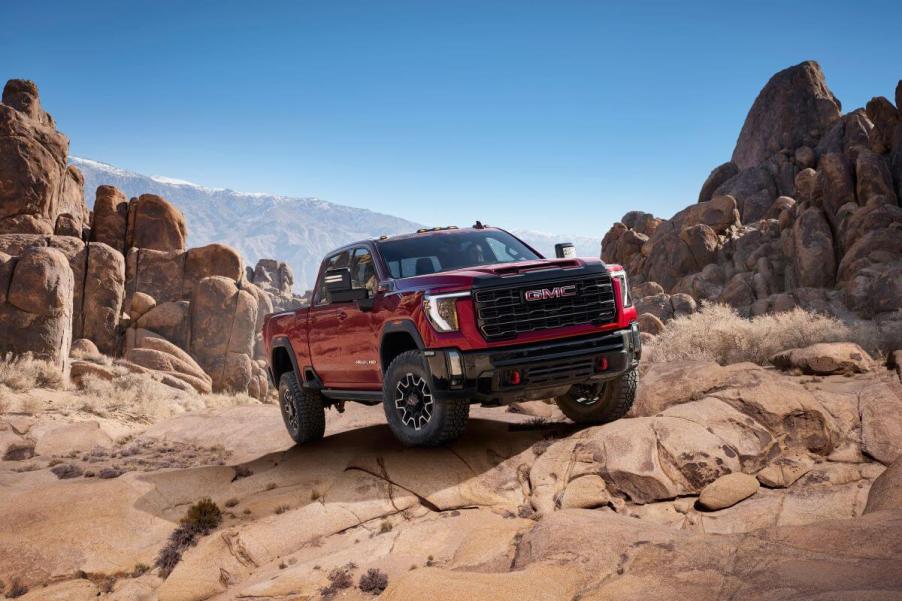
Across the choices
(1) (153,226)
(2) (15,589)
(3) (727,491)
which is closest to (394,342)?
(3) (727,491)

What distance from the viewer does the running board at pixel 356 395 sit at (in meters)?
8.82

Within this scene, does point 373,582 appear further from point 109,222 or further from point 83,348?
point 109,222

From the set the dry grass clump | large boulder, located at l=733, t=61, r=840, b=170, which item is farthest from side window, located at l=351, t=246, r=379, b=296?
large boulder, located at l=733, t=61, r=840, b=170

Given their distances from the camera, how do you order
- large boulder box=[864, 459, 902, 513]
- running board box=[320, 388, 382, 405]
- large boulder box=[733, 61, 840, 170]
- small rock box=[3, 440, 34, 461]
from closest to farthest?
large boulder box=[864, 459, 902, 513]
running board box=[320, 388, 382, 405]
small rock box=[3, 440, 34, 461]
large boulder box=[733, 61, 840, 170]

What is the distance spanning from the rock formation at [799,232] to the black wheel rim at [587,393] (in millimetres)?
19222

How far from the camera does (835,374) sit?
1148 cm

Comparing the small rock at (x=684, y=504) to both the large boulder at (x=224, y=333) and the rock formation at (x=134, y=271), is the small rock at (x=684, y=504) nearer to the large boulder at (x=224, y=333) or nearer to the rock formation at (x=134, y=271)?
the rock formation at (x=134, y=271)

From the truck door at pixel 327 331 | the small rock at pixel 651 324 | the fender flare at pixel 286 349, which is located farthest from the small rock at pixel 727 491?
the small rock at pixel 651 324

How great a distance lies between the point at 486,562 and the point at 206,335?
31979 millimetres

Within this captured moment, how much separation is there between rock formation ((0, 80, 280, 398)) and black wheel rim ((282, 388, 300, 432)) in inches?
726

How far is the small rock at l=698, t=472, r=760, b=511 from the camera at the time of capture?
7.20m

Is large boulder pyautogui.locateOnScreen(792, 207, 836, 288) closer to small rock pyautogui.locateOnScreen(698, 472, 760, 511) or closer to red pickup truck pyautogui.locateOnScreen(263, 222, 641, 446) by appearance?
red pickup truck pyautogui.locateOnScreen(263, 222, 641, 446)

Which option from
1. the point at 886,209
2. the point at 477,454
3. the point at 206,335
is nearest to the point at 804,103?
the point at 886,209

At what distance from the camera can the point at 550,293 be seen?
25.5 ft
